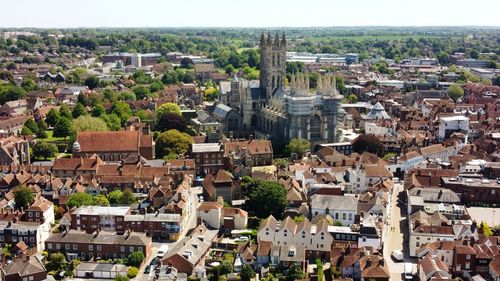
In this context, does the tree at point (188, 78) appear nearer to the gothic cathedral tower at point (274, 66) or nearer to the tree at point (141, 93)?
the tree at point (141, 93)

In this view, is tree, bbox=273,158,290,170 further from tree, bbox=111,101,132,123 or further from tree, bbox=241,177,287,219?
tree, bbox=111,101,132,123

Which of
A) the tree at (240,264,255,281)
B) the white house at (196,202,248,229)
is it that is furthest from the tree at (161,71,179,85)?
the tree at (240,264,255,281)

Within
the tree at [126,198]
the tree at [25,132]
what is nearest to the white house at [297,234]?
the tree at [126,198]

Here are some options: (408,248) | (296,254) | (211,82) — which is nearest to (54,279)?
(296,254)

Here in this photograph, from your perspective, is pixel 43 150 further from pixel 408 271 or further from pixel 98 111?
pixel 408 271

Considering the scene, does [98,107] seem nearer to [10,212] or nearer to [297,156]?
[297,156]

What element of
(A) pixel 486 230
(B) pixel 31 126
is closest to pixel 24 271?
(A) pixel 486 230

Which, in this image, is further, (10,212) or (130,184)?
(130,184)
